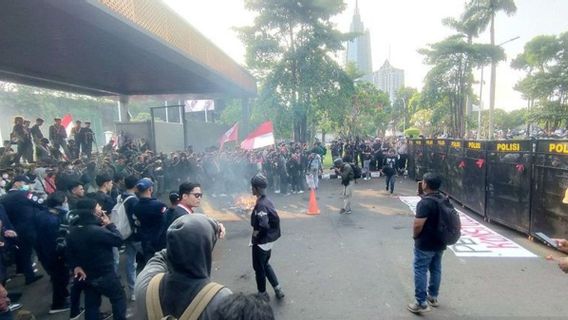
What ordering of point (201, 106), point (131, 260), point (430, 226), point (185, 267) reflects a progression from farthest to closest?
point (201, 106) < point (131, 260) < point (430, 226) < point (185, 267)

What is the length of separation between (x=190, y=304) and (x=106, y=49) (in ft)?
31.9

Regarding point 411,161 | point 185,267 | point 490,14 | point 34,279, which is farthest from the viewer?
point 490,14

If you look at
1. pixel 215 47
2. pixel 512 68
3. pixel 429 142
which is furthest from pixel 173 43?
pixel 512 68

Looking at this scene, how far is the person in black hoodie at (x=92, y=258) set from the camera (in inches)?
154

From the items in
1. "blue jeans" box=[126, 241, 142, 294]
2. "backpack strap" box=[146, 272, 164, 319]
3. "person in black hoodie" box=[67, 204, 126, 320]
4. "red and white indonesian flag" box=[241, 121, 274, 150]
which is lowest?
"blue jeans" box=[126, 241, 142, 294]

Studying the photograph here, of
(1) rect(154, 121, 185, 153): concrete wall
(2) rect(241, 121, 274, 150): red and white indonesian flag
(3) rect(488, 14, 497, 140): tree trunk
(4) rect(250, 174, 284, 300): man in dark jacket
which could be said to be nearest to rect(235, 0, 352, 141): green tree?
(1) rect(154, 121, 185, 153): concrete wall

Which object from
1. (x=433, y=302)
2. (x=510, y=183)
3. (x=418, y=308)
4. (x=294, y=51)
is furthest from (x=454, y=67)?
(x=418, y=308)

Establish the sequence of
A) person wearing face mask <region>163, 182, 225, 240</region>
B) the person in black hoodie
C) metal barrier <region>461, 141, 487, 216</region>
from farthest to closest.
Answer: metal barrier <region>461, 141, 487, 216</region>, person wearing face mask <region>163, 182, 225, 240</region>, the person in black hoodie

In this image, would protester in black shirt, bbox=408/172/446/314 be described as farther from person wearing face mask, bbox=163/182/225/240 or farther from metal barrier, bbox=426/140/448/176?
metal barrier, bbox=426/140/448/176

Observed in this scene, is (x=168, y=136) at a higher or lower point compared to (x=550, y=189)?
higher

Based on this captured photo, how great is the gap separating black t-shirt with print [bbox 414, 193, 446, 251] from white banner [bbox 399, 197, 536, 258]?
9.28ft

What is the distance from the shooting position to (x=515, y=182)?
8039mm

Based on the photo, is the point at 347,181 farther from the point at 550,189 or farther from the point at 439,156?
the point at 439,156

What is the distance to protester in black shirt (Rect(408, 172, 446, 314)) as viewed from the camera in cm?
454
